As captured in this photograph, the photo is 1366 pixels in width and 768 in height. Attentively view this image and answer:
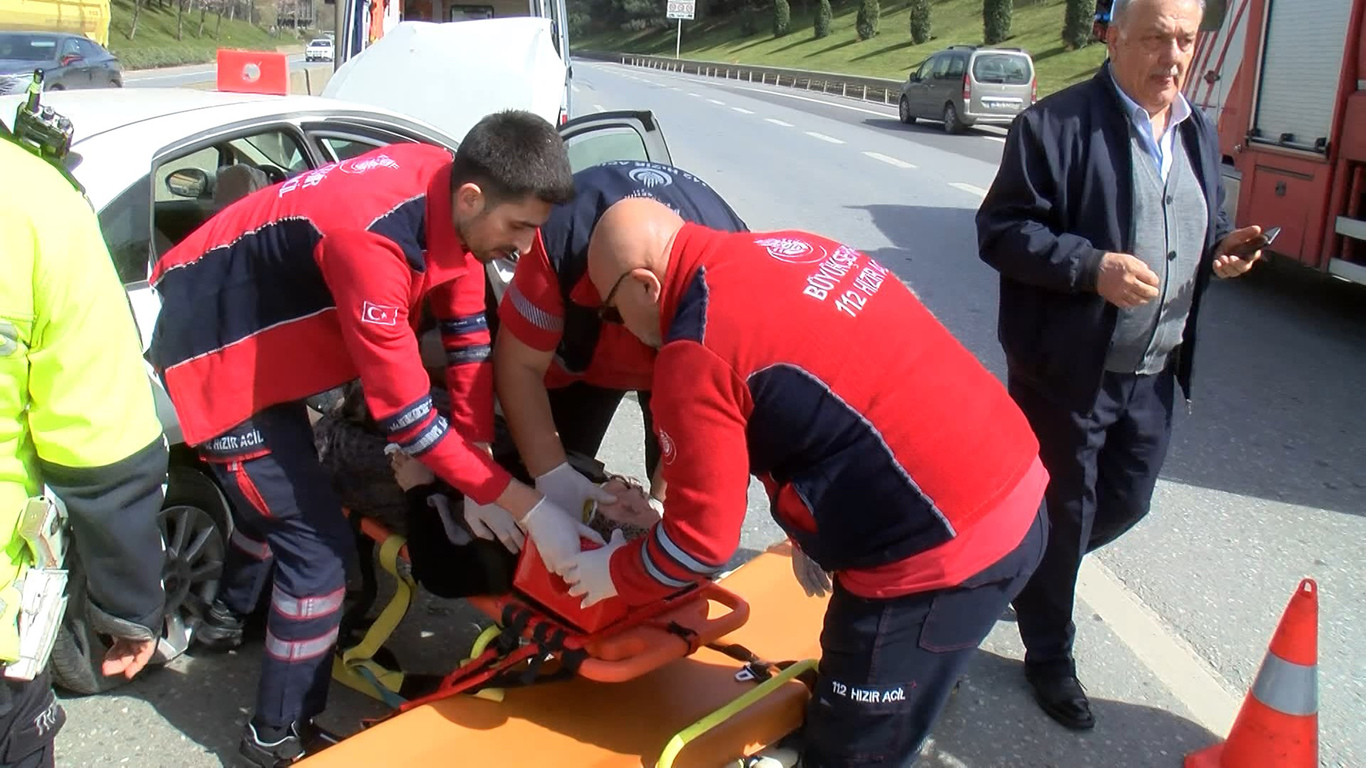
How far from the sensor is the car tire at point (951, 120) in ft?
73.3

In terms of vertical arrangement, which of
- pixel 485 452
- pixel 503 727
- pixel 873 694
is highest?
pixel 485 452

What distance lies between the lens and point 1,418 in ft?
5.36

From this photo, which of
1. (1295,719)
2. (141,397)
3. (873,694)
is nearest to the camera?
(141,397)

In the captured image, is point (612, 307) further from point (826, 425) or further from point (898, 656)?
point (898, 656)

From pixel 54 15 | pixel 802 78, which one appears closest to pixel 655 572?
pixel 54 15

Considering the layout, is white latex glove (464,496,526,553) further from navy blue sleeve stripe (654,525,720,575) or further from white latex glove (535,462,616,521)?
navy blue sleeve stripe (654,525,720,575)

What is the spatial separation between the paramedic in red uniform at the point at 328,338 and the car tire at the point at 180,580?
22.1 inches

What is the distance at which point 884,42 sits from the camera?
53.3 m

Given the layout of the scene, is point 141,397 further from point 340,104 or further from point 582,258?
point 340,104

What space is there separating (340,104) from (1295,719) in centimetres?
360

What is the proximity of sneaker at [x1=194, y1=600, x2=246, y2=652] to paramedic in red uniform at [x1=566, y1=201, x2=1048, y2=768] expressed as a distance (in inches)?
63.9

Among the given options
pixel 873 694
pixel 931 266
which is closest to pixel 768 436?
pixel 873 694

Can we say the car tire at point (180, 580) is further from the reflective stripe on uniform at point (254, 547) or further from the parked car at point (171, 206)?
the reflective stripe on uniform at point (254, 547)

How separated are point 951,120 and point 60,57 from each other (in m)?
16.4
